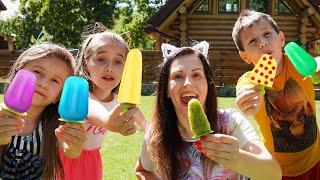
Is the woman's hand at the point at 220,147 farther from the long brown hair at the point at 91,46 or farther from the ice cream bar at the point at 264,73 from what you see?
the long brown hair at the point at 91,46

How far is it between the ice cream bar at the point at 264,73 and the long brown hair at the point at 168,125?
1.01 ft

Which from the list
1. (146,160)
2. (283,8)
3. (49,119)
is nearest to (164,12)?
(283,8)

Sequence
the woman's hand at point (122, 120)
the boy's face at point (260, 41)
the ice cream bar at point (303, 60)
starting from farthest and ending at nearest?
the boy's face at point (260, 41), the ice cream bar at point (303, 60), the woman's hand at point (122, 120)

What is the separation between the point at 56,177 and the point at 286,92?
62.4 inches

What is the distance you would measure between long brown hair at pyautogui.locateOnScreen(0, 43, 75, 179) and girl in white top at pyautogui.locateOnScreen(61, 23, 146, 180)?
0.67ft

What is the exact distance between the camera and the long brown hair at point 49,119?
122 inches

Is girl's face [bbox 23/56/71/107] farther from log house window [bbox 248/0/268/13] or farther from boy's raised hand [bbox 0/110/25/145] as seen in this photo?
log house window [bbox 248/0/268/13]

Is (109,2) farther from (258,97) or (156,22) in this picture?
(258,97)

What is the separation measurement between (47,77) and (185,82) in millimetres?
796

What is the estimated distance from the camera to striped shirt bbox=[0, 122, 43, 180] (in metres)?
3.06

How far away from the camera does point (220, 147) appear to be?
7.48 feet

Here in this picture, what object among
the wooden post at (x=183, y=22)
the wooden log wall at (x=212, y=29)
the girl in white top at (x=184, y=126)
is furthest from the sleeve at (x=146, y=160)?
the wooden log wall at (x=212, y=29)

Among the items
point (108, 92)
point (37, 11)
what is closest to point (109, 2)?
point (37, 11)

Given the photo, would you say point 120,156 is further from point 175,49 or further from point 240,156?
point 240,156
